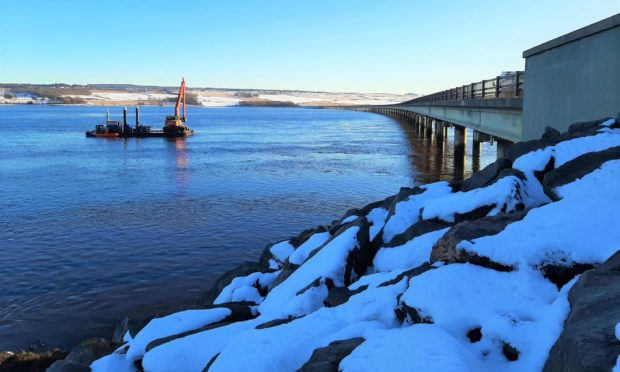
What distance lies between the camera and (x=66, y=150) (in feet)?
148

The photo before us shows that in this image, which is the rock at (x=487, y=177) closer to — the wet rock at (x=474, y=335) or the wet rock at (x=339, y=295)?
the wet rock at (x=339, y=295)

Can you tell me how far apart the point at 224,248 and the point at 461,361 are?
11.1 meters

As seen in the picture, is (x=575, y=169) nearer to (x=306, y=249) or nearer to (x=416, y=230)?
(x=416, y=230)

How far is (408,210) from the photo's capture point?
870cm

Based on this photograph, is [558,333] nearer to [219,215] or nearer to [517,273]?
Answer: [517,273]

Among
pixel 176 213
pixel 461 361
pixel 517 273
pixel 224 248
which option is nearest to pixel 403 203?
pixel 517 273

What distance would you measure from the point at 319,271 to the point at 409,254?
126cm

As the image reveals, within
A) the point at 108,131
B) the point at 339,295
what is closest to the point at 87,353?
the point at 339,295

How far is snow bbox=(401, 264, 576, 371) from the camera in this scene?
4.27 metres

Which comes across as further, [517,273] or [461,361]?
[517,273]

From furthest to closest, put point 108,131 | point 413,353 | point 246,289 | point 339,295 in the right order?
1. point 108,131
2. point 246,289
3. point 339,295
4. point 413,353

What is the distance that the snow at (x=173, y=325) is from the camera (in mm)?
6676

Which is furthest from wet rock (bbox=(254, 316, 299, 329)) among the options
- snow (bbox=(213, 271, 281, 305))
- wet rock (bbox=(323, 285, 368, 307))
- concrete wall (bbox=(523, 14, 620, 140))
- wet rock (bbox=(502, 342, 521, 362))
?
concrete wall (bbox=(523, 14, 620, 140))

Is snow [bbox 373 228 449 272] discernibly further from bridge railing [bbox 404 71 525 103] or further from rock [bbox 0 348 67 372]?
bridge railing [bbox 404 71 525 103]
